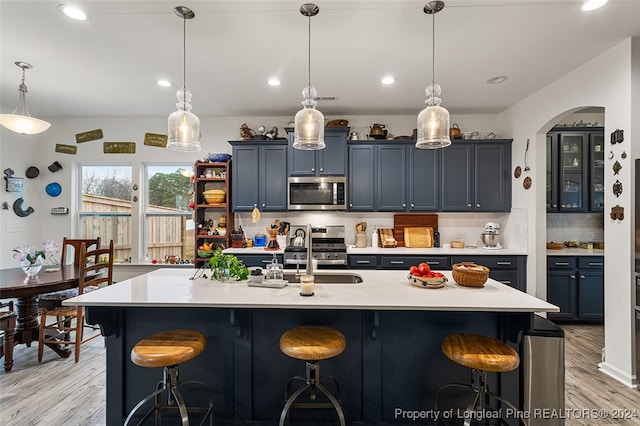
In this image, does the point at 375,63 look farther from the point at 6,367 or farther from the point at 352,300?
the point at 6,367

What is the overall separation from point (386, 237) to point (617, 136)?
A: 249cm

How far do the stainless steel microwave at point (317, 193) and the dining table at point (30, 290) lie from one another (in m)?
2.44

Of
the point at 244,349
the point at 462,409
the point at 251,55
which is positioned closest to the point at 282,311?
the point at 244,349

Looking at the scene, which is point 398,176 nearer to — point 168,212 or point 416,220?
point 416,220

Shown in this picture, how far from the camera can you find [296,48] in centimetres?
263

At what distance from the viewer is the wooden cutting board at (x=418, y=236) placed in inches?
168

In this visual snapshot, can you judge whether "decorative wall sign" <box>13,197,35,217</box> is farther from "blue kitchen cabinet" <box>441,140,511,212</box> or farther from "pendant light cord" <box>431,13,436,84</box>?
"blue kitchen cabinet" <box>441,140,511,212</box>

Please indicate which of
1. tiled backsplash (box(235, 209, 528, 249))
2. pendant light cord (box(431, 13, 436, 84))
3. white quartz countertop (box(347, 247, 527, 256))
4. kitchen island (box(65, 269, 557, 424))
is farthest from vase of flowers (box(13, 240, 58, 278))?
pendant light cord (box(431, 13, 436, 84))

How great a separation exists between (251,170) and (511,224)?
11.5ft

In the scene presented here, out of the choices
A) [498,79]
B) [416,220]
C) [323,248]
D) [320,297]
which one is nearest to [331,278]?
[320,297]

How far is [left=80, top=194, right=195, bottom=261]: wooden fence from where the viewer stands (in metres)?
4.62

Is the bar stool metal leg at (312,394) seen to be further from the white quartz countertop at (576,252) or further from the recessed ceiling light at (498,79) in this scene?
the white quartz countertop at (576,252)

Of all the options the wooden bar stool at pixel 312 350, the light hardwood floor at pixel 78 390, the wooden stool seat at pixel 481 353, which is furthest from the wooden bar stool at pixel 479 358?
the light hardwood floor at pixel 78 390

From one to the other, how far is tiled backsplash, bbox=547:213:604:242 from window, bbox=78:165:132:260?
609 centimetres
